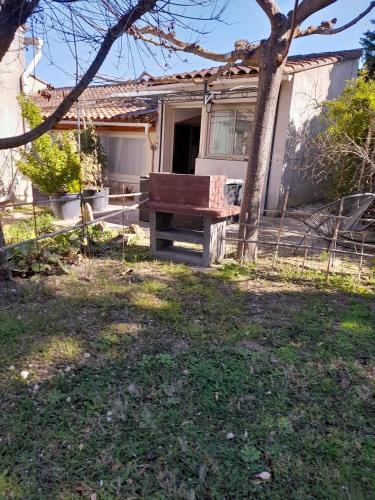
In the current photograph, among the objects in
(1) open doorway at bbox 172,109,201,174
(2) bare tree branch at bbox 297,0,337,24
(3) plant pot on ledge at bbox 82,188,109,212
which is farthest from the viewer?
(1) open doorway at bbox 172,109,201,174

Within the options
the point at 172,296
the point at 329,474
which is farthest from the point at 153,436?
the point at 172,296

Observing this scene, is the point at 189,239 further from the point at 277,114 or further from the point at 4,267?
the point at 277,114

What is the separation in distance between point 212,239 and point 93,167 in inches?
262

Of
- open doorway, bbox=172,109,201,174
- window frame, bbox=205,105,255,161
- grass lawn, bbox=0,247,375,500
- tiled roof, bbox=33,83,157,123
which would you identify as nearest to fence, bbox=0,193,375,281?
grass lawn, bbox=0,247,375,500

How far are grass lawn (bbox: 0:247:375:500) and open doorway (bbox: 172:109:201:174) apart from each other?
981 centimetres

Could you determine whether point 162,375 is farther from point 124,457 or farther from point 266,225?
point 266,225

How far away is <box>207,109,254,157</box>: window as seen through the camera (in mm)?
9883

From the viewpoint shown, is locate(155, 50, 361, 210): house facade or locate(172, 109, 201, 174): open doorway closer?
locate(155, 50, 361, 210): house facade

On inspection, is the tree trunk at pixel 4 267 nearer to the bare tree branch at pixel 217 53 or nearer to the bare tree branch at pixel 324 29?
the bare tree branch at pixel 217 53

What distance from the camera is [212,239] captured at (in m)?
4.90

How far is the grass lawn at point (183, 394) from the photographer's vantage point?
182cm

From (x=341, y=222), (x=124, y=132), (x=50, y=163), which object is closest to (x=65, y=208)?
(x=50, y=163)

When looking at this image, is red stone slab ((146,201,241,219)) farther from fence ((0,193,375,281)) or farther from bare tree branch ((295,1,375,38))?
bare tree branch ((295,1,375,38))

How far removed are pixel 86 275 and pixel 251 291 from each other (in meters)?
1.97
